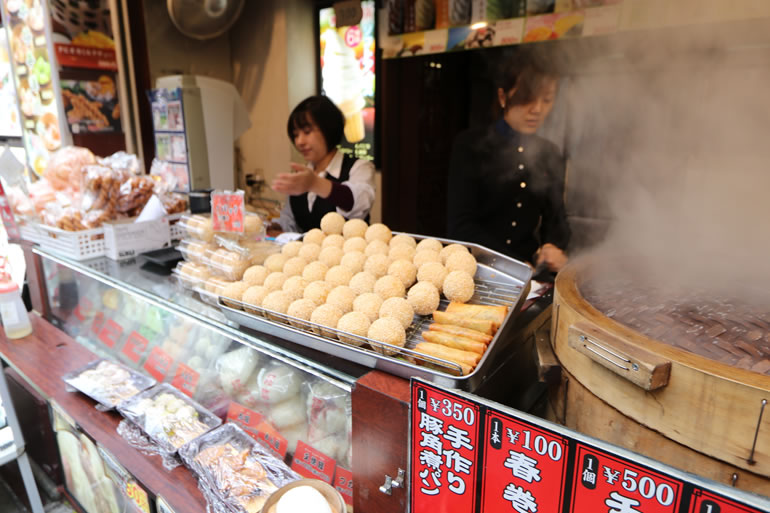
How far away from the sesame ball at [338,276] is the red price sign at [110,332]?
134 centimetres

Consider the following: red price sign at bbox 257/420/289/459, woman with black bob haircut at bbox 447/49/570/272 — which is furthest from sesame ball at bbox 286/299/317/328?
woman with black bob haircut at bbox 447/49/570/272

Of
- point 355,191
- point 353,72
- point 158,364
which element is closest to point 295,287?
point 158,364

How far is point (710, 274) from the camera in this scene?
1521 millimetres

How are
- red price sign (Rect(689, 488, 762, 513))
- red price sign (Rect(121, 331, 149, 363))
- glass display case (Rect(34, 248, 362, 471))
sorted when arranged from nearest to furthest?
red price sign (Rect(689, 488, 762, 513)), glass display case (Rect(34, 248, 362, 471)), red price sign (Rect(121, 331, 149, 363))

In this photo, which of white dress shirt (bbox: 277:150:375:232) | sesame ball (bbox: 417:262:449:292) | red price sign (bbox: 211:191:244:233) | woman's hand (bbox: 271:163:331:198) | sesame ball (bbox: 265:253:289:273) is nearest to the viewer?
sesame ball (bbox: 417:262:449:292)

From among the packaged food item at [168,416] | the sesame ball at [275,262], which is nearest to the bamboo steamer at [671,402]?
the sesame ball at [275,262]

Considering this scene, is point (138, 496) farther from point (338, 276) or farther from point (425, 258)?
point (425, 258)

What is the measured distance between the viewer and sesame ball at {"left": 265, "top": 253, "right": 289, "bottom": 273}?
1.76 m

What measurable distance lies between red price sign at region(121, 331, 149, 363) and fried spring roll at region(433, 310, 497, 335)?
153 cm

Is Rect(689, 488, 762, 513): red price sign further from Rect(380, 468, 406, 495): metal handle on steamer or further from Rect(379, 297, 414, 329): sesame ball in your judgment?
Rect(379, 297, 414, 329): sesame ball

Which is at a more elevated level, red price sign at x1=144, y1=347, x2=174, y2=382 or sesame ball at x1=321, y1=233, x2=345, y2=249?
sesame ball at x1=321, y1=233, x2=345, y2=249

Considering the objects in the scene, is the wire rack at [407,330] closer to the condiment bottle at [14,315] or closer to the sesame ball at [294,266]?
the sesame ball at [294,266]

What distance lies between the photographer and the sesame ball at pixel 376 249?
5.82 ft

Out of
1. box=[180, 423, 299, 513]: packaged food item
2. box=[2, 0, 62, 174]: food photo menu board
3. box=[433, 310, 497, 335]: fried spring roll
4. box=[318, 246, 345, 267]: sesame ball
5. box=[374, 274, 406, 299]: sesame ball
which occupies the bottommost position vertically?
box=[180, 423, 299, 513]: packaged food item
